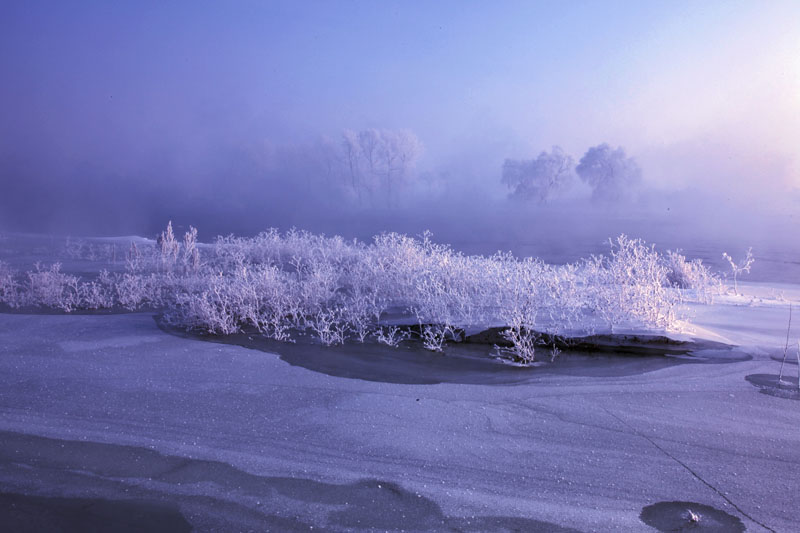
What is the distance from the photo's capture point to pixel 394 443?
2686mm

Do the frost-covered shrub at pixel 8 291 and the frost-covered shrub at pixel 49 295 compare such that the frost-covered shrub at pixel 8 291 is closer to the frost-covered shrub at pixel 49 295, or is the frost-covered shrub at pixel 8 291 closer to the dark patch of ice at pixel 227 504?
the frost-covered shrub at pixel 49 295

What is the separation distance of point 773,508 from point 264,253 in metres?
12.1

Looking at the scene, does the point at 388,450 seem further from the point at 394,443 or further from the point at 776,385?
the point at 776,385

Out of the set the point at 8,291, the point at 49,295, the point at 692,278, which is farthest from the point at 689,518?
the point at 8,291

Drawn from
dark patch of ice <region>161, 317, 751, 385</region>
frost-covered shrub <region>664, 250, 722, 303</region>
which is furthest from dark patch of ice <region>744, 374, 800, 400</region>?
frost-covered shrub <region>664, 250, 722, 303</region>

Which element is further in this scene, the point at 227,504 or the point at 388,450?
the point at 388,450

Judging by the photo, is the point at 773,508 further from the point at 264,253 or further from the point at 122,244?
the point at 122,244

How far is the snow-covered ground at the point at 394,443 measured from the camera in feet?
6.68

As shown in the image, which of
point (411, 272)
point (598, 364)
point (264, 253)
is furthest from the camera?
point (264, 253)

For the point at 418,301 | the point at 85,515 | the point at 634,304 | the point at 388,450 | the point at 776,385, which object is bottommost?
the point at 85,515

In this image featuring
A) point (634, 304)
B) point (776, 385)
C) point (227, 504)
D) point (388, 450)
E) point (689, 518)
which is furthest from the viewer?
point (634, 304)

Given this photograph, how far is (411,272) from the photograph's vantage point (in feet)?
26.3

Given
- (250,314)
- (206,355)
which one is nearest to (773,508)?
(206,355)

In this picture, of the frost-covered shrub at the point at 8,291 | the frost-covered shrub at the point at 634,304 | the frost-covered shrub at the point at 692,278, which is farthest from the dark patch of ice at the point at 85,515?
the frost-covered shrub at the point at 692,278
